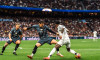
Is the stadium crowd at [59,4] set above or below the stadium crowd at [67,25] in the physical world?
above

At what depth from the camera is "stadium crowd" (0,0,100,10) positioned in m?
56.6

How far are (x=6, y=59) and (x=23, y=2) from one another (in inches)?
1852

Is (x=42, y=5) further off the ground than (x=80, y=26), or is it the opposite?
(x=42, y=5)

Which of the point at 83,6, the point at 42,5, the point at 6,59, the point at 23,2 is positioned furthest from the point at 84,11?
the point at 6,59

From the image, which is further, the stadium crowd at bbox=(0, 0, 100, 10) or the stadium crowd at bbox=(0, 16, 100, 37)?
the stadium crowd at bbox=(0, 0, 100, 10)

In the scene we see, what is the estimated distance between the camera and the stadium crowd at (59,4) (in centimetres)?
5663

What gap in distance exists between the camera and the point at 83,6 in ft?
217

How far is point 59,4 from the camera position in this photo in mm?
63344

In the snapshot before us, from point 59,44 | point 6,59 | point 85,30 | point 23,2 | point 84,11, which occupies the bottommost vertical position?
point 85,30

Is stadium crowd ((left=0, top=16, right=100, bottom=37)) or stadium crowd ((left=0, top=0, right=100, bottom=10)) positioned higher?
stadium crowd ((left=0, top=0, right=100, bottom=10))

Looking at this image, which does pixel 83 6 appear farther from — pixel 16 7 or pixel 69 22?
pixel 16 7

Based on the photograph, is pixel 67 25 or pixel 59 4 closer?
pixel 67 25

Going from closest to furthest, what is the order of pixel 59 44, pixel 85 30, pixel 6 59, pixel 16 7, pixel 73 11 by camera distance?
pixel 59 44 → pixel 6 59 → pixel 16 7 → pixel 85 30 → pixel 73 11

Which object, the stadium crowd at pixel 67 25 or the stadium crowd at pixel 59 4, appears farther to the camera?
the stadium crowd at pixel 59 4
